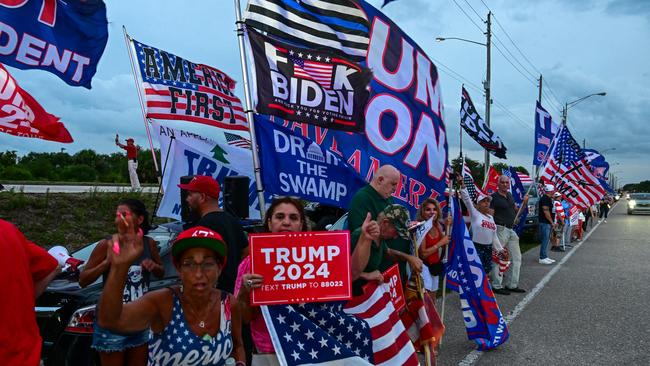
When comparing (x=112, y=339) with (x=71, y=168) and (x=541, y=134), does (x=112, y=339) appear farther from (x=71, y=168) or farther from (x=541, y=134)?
(x=71, y=168)

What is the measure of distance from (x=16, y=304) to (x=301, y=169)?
294 cm

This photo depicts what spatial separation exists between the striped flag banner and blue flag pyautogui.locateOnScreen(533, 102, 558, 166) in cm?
855

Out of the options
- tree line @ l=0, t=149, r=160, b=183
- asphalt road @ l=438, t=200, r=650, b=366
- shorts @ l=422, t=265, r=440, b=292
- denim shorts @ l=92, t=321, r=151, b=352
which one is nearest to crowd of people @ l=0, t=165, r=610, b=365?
denim shorts @ l=92, t=321, r=151, b=352

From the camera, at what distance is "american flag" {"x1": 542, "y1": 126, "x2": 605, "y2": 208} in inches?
502

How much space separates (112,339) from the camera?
206cm

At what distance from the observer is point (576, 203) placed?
1602 cm

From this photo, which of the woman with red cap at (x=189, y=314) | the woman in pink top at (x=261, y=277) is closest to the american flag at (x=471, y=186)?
the woman in pink top at (x=261, y=277)

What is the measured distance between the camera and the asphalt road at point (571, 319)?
533 centimetres

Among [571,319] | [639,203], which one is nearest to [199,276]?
[571,319]

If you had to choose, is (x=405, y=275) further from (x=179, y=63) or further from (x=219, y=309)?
(x=179, y=63)

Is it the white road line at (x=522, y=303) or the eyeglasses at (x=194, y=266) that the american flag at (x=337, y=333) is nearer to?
the eyeglasses at (x=194, y=266)

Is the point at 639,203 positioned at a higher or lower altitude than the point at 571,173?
lower

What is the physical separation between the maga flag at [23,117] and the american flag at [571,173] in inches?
440

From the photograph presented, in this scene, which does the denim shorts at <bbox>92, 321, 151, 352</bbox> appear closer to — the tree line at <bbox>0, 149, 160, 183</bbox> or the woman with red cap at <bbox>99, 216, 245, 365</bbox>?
the woman with red cap at <bbox>99, 216, 245, 365</bbox>
